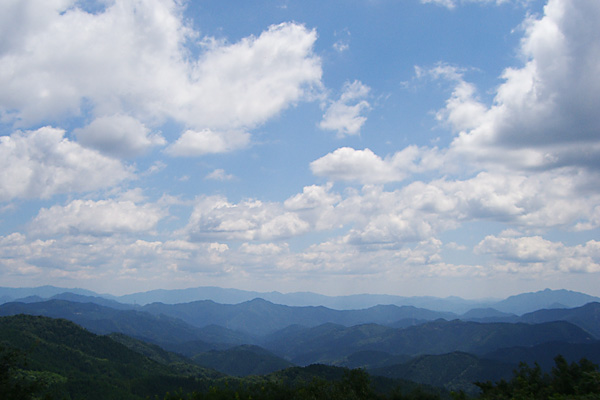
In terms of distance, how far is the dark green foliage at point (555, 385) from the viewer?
1357 inches

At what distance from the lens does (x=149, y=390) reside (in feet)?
650

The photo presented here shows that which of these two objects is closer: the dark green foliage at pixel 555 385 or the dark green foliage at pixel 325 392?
the dark green foliage at pixel 555 385

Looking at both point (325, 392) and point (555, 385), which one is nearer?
point (555, 385)

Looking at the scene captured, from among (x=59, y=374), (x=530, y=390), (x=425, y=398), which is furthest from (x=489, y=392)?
(x=59, y=374)

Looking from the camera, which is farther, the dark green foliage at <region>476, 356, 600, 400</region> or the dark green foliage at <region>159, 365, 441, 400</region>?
the dark green foliage at <region>159, 365, 441, 400</region>

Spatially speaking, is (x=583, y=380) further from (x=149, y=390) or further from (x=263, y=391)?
(x=149, y=390)

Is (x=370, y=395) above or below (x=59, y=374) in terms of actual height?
above

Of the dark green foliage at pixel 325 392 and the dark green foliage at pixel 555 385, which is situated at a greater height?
the dark green foliage at pixel 555 385

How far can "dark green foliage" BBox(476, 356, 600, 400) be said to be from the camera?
34.5m

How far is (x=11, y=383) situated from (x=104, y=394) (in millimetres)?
162314

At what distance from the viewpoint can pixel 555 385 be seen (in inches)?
1560

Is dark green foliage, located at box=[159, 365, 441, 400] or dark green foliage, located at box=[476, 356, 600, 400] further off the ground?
dark green foliage, located at box=[476, 356, 600, 400]

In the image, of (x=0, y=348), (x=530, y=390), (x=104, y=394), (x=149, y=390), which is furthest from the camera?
(x=149, y=390)

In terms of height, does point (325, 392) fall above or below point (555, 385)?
below
